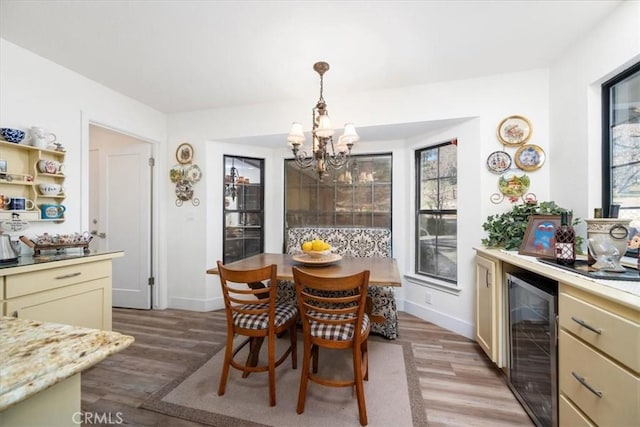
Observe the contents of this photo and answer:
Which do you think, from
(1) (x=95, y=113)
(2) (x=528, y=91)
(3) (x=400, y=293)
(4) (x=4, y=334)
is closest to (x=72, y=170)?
(1) (x=95, y=113)

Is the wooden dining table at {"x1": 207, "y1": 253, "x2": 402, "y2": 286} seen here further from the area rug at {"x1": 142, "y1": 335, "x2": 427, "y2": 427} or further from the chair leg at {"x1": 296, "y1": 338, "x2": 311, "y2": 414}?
the area rug at {"x1": 142, "y1": 335, "x2": 427, "y2": 427}

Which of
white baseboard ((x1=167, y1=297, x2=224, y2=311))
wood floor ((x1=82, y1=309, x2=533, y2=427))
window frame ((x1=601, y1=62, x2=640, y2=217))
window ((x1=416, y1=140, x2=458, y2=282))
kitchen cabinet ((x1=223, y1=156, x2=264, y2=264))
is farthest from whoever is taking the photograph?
kitchen cabinet ((x1=223, y1=156, x2=264, y2=264))

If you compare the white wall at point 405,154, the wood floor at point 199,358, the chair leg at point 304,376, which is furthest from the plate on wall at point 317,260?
the white wall at point 405,154

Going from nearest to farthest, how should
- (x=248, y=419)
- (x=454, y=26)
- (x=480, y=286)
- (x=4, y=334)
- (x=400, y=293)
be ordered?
(x=4, y=334) < (x=248, y=419) < (x=454, y=26) < (x=480, y=286) < (x=400, y=293)

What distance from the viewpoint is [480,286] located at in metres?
2.22

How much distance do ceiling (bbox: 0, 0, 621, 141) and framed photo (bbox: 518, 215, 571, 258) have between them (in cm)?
139

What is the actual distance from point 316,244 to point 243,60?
1.73m

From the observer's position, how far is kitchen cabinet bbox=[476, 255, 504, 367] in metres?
1.94

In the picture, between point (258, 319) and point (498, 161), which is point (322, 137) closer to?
point (258, 319)

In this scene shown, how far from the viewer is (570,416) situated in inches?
49.1

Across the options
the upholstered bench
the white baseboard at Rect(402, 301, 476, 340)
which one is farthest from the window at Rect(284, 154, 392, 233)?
the white baseboard at Rect(402, 301, 476, 340)

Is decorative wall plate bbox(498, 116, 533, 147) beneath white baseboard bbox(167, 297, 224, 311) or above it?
above

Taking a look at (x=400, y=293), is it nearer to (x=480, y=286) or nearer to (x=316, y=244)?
(x=480, y=286)

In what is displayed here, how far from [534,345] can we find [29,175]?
3.85m
